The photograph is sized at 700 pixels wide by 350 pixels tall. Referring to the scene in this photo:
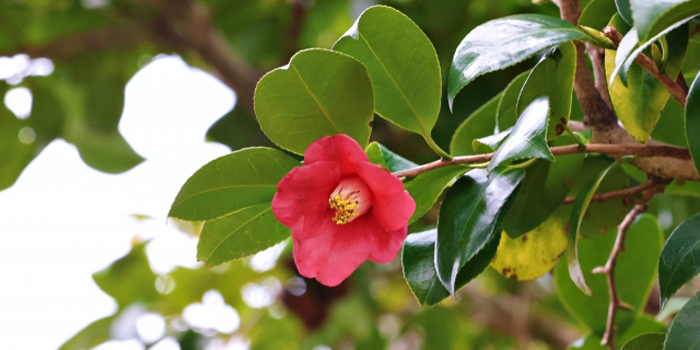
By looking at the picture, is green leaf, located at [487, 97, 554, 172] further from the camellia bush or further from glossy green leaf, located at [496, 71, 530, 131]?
glossy green leaf, located at [496, 71, 530, 131]

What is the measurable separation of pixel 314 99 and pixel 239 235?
0.41 ft

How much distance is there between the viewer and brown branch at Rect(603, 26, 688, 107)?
0.37 meters

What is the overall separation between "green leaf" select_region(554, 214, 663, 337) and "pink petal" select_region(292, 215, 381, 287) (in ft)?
1.12

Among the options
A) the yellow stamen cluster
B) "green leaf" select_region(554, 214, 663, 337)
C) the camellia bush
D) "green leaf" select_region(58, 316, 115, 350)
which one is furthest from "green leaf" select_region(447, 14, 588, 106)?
"green leaf" select_region(58, 316, 115, 350)

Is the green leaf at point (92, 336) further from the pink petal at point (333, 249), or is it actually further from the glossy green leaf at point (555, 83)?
the glossy green leaf at point (555, 83)

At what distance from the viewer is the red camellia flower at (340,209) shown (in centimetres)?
40

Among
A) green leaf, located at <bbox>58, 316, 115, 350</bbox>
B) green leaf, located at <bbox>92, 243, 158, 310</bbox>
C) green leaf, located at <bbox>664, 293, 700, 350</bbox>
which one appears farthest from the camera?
green leaf, located at <bbox>92, 243, 158, 310</bbox>

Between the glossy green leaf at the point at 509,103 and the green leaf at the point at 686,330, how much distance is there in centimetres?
21

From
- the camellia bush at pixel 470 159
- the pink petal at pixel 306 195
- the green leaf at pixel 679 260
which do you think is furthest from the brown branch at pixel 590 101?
the pink petal at pixel 306 195

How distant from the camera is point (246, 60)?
139 centimetres

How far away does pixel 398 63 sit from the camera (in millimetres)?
423

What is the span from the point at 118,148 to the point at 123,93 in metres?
0.13

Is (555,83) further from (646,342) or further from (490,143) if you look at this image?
(646,342)

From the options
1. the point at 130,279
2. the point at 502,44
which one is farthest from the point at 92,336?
the point at 502,44
